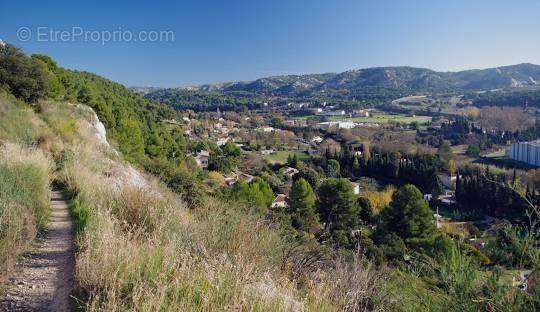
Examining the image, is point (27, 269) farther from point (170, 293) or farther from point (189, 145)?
point (189, 145)

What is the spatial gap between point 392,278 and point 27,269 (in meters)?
3.33

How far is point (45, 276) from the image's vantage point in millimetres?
3240

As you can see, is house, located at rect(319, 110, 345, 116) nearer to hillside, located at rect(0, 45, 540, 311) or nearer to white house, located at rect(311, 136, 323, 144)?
white house, located at rect(311, 136, 323, 144)

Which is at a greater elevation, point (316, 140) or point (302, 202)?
point (316, 140)

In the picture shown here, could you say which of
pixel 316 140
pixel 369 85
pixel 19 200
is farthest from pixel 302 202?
pixel 369 85

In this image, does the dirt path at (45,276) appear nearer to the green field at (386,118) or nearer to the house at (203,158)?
the house at (203,158)

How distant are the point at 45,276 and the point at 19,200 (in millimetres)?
1272

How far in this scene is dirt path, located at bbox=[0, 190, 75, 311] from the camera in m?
2.69

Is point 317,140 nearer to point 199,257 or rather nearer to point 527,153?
point 527,153

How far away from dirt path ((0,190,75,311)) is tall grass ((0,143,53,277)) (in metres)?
0.13

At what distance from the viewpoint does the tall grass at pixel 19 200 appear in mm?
3286

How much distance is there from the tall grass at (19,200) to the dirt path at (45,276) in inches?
5.2

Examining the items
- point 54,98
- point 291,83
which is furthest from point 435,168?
point 291,83

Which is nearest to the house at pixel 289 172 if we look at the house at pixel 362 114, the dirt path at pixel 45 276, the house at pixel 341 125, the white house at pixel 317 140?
the white house at pixel 317 140
